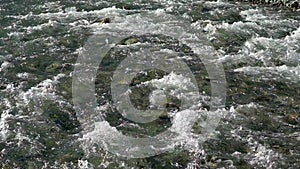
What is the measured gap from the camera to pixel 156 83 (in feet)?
43.4

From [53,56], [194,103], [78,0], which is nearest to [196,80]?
[194,103]

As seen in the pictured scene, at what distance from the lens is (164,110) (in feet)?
39.4

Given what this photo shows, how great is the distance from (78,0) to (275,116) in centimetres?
1223

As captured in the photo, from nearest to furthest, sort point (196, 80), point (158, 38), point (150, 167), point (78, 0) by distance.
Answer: point (150, 167), point (196, 80), point (158, 38), point (78, 0)

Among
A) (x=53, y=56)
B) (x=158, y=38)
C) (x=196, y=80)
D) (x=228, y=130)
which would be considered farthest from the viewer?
(x=158, y=38)

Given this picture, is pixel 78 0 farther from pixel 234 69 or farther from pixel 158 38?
pixel 234 69

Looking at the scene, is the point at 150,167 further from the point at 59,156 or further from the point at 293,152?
the point at 293,152

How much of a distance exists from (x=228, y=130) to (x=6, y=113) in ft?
18.0

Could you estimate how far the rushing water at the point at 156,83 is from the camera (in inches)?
403

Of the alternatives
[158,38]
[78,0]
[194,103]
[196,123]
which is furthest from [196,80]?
[78,0]

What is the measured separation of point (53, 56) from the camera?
588 inches

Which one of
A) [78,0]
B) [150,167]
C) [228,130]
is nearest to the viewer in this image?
[150,167]

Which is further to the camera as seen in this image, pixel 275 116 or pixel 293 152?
pixel 275 116

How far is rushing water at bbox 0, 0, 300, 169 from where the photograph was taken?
1023cm
